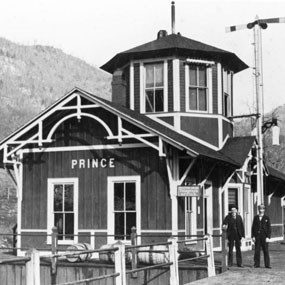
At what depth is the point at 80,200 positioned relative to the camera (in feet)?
65.6

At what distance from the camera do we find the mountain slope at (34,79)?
3438 inches

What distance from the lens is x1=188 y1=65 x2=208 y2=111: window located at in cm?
2192

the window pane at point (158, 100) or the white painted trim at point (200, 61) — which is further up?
the white painted trim at point (200, 61)

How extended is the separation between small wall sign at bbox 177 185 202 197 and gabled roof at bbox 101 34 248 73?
527cm

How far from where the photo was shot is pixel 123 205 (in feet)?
63.8

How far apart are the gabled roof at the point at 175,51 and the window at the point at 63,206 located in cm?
487

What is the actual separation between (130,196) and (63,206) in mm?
2203

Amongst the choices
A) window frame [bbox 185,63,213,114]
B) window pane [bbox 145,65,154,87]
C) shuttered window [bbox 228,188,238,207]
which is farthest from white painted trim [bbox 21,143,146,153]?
shuttered window [bbox 228,188,238,207]

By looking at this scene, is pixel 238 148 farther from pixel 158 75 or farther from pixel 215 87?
pixel 158 75

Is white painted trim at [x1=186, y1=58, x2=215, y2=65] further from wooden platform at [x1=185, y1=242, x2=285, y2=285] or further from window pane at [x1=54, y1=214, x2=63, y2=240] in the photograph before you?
wooden platform at [x1=185, y1=242, x2=285, y2=285]

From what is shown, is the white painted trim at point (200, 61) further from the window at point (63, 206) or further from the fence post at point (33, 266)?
the fence post at point (33, 266)

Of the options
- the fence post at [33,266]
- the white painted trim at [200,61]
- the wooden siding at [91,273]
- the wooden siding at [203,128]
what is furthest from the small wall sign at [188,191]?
the fence post at [33,266]

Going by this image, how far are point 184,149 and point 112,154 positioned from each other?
9.45 feet

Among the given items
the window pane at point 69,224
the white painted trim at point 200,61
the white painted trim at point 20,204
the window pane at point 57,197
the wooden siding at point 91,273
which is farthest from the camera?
the white painted trim at point 200,61
